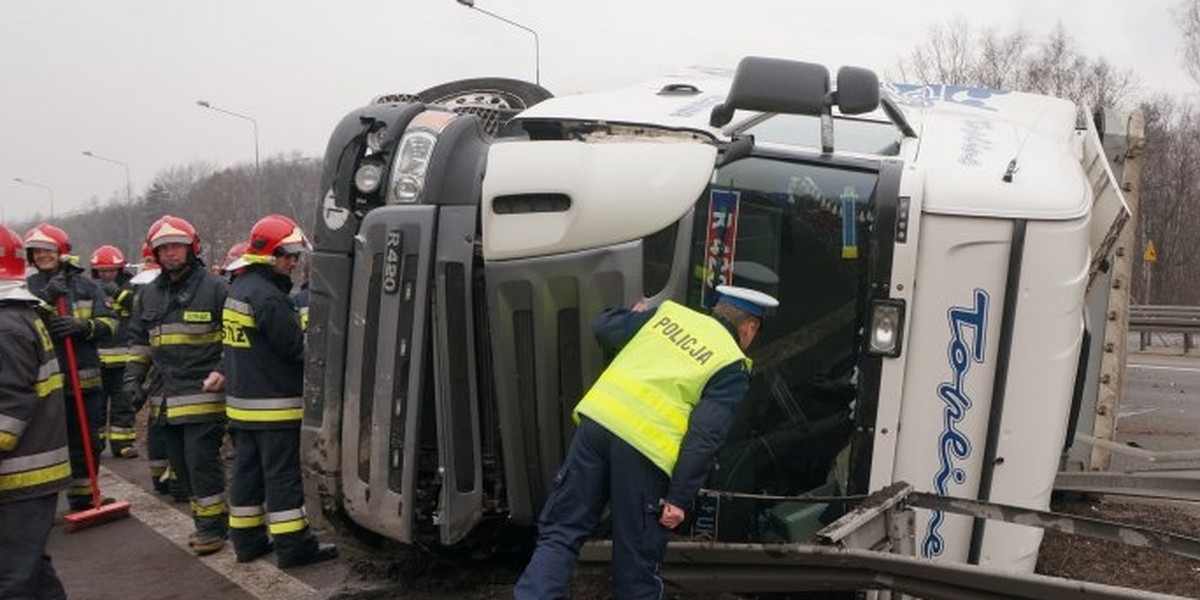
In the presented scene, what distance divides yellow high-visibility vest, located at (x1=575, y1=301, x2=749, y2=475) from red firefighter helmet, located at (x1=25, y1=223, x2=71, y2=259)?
16.6 feet

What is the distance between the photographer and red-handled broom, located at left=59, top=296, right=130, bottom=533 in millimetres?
5398

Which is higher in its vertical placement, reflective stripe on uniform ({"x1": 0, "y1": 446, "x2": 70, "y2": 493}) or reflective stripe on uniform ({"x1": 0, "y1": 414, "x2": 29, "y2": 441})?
reflective stripe on uniform ({"x1": 0, "y1": 414, "x2": 29, "y2": 441})

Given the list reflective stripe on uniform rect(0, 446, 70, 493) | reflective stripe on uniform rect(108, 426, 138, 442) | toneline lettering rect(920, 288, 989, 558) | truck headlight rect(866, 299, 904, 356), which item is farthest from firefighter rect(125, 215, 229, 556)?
toneline lettering rect(920, 288, 989, 558)

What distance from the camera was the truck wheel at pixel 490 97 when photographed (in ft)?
13.1

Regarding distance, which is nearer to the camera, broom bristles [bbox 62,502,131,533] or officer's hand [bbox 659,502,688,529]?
officer's hand [bbox 659,502,688,529]

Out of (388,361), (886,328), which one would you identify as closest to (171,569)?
(388,361)

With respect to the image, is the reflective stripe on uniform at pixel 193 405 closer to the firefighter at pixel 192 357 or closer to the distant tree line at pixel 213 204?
the firefighter at pixel 192 357

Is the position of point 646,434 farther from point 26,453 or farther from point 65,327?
point 65,327

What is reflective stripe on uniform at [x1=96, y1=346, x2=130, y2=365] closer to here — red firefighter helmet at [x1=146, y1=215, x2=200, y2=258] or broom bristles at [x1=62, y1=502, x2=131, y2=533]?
broom bristles at [x1=62, y1=502, x2=131, y2=533]

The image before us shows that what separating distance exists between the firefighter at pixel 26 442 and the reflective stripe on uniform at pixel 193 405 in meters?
1.30

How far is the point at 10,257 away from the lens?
3.61 metres

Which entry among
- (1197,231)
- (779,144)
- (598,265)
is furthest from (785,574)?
(1197,231)

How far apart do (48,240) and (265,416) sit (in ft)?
9.81

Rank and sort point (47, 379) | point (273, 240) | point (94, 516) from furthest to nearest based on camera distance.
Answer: point (94, 516) → point (273, 240) → point (47, 379)
